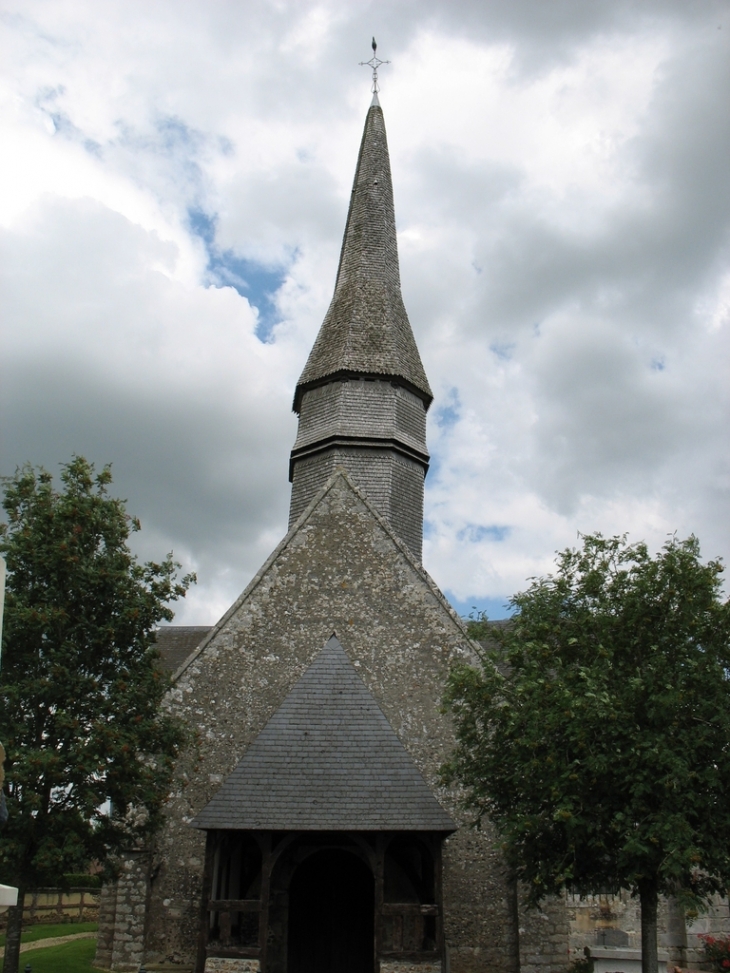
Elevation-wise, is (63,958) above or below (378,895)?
below

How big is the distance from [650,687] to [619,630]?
1.13 metres

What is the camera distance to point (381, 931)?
1147 cm

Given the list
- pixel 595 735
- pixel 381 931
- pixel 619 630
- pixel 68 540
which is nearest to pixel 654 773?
pixel 595 735

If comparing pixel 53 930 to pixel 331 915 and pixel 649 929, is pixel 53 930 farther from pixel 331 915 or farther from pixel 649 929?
pixel 649 929

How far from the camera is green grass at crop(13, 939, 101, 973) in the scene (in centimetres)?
1332

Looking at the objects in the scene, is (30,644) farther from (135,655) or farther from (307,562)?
(307,562)

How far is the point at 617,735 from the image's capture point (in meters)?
10.2

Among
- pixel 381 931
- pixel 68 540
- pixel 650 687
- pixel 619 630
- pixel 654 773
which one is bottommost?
pixel 381 931

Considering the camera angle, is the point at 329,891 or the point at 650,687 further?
the point at 329,891

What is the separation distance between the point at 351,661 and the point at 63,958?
722cm

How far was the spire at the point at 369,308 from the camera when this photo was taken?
875 inches

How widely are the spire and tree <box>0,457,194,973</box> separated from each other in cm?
1010

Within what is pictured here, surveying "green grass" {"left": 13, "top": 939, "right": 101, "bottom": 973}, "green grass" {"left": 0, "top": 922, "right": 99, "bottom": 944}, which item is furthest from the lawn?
"green grass" {"left": 0, "top": 922, "right": 99, "bottom": 944}

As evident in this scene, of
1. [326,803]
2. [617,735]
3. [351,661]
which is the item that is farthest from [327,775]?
[617,735]
